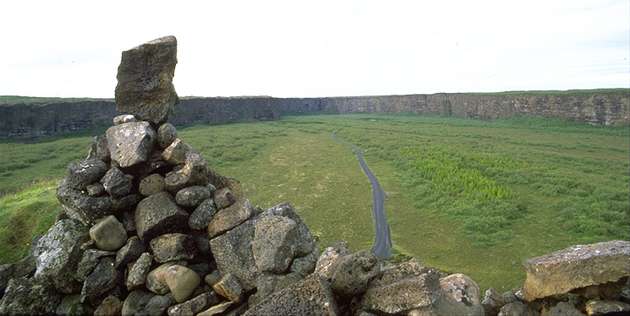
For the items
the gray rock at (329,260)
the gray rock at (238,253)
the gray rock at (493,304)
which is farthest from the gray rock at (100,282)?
the gray rock at (493,304)

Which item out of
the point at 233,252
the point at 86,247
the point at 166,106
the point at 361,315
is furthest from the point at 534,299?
the point at 166,106

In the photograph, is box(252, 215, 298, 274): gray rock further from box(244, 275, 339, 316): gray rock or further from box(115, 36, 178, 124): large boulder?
box(115, 36, 178, 124): large boulder

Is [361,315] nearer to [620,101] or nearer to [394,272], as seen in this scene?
[394,272]

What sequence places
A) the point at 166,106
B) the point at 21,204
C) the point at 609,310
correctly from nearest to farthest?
the point at 609,310
the point at 166,106
the point at 21,204

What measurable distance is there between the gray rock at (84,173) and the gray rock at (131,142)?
38 centimetres

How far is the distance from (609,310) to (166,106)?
974 centimetres

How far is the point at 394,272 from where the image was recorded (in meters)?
7.38

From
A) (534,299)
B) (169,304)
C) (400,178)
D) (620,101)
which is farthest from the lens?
(620,101)

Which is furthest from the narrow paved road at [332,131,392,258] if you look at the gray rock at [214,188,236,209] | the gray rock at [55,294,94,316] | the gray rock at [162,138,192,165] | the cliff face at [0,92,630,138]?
the cliff face at [0,92,630,138]

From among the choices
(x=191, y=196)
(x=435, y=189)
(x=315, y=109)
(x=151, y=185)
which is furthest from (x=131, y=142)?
(x=315, y=109)

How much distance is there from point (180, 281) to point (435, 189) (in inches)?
954

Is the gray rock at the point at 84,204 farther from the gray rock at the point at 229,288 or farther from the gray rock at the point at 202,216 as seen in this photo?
the gray rock at the point at 229,288

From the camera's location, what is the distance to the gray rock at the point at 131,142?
9.02 meters

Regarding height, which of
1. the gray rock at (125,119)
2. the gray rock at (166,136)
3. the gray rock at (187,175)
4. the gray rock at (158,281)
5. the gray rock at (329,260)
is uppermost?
the gray rock at (125,119)
